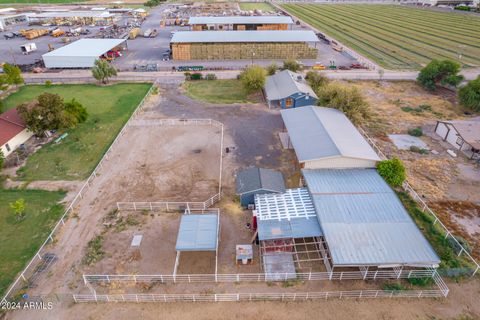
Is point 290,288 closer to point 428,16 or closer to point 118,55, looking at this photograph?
point 118,55

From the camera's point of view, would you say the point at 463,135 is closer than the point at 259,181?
No

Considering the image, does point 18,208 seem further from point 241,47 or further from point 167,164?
point 241,47

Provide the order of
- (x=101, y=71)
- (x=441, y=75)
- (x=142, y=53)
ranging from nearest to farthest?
(x=441, y=75) < (x=101, y=71) < (x=142, y=53)

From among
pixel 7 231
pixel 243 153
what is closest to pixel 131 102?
pixel 243 153

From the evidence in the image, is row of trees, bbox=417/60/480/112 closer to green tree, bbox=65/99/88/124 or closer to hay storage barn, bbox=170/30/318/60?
hay storage barn, bbox=170/30/318/60

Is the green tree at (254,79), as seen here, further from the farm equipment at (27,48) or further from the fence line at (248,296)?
the farm equipment at (27,48)

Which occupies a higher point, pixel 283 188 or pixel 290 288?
pixel 283 188

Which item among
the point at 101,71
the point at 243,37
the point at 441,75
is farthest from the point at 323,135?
the point at 243,37
